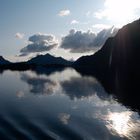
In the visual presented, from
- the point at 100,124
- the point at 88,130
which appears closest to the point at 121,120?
the point at 100,124

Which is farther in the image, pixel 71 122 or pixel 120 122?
pixel 120 122

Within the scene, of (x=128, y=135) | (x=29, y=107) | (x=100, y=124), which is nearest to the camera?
(x=128, y=135)

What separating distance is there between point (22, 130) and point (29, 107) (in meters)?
26.0

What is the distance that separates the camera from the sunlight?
44.4 m

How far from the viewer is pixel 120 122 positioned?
51.5m

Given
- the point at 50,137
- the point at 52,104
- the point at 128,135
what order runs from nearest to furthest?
the point at 50,137, the point at 128,135, the point at 52,104

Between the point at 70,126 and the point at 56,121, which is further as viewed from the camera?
the point at 56,121

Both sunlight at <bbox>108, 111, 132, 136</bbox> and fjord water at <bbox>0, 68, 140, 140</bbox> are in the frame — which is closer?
fjord water at <bbox>0, 68, 140, 140</bbox>

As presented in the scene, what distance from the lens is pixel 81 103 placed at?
247ft

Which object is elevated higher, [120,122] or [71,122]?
[120,122]

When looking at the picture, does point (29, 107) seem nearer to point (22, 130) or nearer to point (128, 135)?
point (22, 130)

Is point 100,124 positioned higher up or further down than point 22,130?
higher up

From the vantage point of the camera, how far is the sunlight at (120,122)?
1750 inches

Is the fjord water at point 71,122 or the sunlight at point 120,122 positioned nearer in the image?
the fjord water at point 71,122
